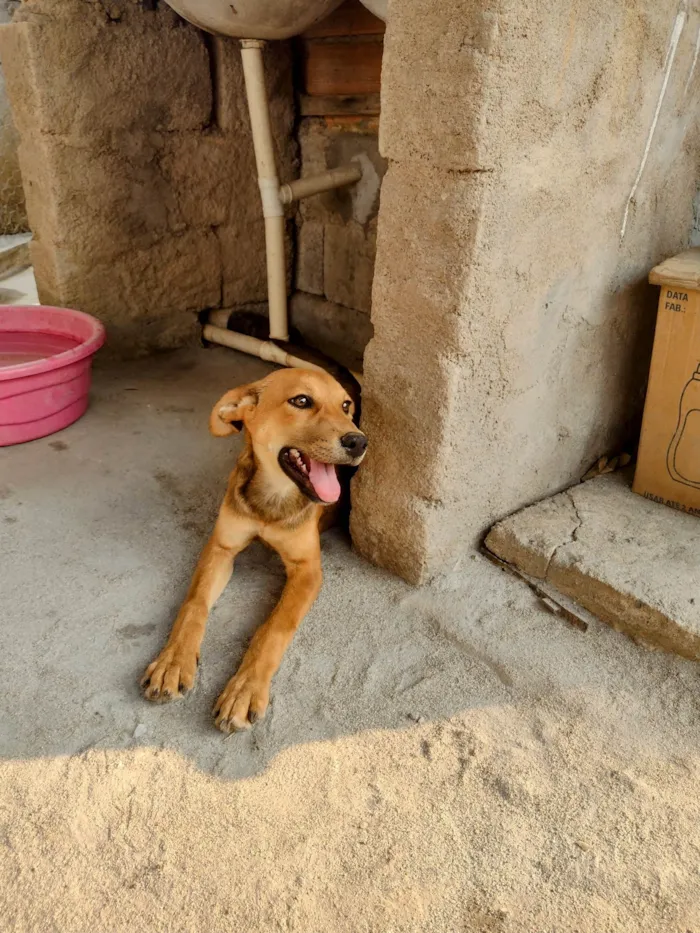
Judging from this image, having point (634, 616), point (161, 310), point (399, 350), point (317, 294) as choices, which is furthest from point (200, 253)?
point (634, 616)

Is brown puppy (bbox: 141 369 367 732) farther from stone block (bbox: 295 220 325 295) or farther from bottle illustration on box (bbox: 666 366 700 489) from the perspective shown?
stone block (bbox: 295 220 325 295)

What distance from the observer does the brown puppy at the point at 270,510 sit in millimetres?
2086

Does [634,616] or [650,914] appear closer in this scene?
[650,914]

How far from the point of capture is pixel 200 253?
4.46 metres

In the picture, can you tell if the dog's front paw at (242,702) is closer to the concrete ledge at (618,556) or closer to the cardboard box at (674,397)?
the concrete ledge at (618,556)

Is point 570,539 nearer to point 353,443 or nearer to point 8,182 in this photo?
point 353,443

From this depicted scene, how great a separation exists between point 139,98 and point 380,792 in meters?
3.74

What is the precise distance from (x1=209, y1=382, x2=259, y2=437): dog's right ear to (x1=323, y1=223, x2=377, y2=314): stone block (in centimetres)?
201

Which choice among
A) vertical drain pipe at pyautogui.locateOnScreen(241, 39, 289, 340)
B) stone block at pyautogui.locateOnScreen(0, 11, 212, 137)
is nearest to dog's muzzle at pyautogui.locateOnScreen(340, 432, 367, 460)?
vertical drain pipe at pyautogui.locateOnScreen(241, 39, 289, 340)

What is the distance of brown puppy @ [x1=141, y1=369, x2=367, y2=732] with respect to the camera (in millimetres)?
2086

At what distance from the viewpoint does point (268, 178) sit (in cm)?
392

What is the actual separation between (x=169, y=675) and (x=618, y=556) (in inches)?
59.6

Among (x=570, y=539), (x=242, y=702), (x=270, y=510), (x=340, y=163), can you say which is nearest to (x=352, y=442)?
(x=270, y=510)

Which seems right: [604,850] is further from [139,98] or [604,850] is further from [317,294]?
[139,98]
